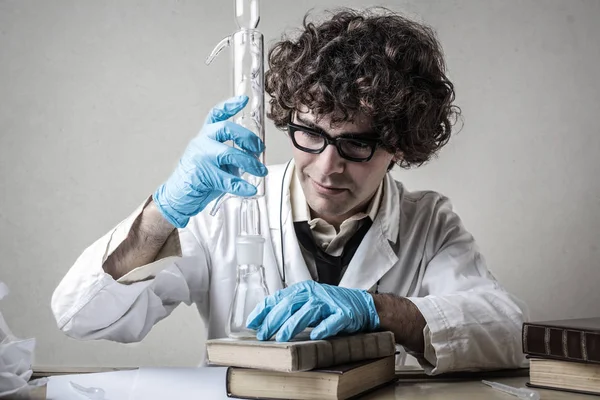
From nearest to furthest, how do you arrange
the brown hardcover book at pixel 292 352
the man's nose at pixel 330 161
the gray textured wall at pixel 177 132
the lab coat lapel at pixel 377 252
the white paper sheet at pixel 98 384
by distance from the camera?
the brown hardcover book at pixel 292 352 → the white paper sheet at pixel 98 384 → the man's nose at pixel 330 161 → the lab coat lapel at pixel 377 252 → the gray textured wall at pixel 177 132

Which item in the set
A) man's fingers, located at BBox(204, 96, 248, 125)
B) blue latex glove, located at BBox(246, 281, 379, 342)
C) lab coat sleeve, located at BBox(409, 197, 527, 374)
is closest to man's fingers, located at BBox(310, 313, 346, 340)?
blue latex glove, located at BBox(246, 281, 379, 342)

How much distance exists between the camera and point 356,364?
117 centimetres

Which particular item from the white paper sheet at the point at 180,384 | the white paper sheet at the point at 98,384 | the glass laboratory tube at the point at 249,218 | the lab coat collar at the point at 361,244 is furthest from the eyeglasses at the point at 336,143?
the white paper sheet at the point at 98,384

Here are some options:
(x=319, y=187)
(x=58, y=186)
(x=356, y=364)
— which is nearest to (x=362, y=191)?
(x=319, y=187)

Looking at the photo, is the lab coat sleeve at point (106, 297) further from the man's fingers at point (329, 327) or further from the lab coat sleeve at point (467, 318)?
the lab coat sleeve at point (467, 318)

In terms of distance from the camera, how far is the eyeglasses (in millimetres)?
1710

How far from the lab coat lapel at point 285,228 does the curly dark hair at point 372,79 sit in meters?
0.20

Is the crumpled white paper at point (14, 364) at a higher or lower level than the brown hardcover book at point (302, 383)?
higher

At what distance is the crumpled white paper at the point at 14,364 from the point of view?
3.58ft

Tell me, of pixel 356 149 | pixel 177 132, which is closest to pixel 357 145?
pixel 356 149

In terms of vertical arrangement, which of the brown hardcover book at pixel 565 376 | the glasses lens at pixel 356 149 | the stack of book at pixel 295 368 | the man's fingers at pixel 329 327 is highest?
the glasses lens at pixel 356 149

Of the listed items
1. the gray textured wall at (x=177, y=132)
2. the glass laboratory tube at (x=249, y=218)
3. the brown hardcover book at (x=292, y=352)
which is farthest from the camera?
the gray textured wall at (x=177, y=132)

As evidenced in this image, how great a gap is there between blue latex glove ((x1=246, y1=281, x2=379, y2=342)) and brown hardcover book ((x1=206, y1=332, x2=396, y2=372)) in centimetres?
3

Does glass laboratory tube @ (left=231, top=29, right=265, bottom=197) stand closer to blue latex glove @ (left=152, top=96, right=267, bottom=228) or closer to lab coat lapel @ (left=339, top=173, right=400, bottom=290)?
blue latex glove @ (left=152, top=96, right=267, bottom=228)
